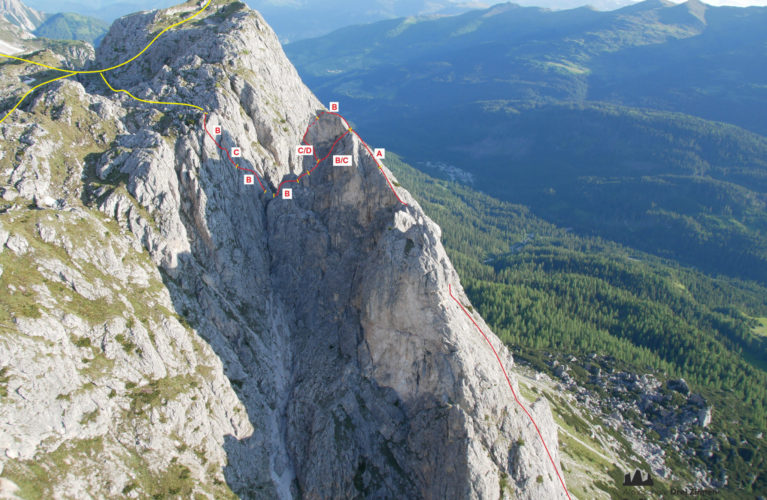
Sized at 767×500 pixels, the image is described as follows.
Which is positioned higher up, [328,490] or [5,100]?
[5,100]

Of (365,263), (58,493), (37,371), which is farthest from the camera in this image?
(365,263)

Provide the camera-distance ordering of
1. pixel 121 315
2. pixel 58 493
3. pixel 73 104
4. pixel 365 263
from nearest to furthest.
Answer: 1. pixel 58 493
2. pixel 121 315
3. pixel 73 104
4. pixel 365 263

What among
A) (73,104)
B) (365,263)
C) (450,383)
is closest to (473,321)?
(450,383)

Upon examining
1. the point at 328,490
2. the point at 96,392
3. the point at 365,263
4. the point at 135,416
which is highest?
the point at 365,263

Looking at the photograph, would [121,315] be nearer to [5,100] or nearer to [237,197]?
[237,197]

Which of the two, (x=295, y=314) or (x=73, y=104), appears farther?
(x=295, y=314)

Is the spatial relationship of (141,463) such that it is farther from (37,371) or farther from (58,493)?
(37,371)
